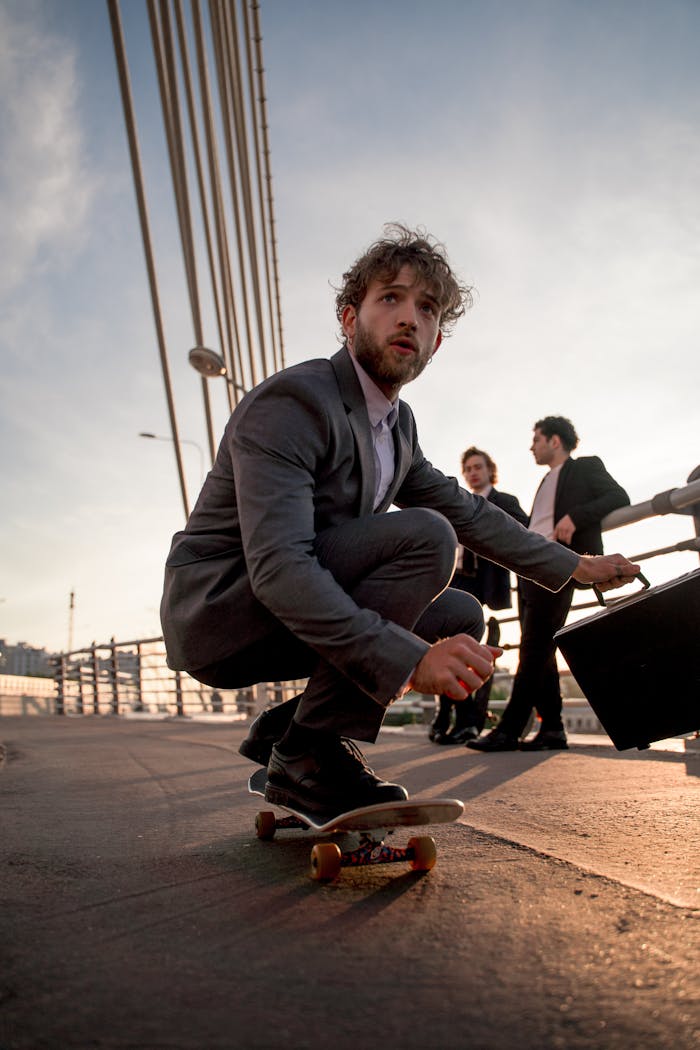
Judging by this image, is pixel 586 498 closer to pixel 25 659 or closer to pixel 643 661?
pixel 643 661

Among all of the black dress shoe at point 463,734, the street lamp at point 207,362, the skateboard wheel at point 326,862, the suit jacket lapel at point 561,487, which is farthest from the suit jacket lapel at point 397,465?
the street lamp at point 207,362

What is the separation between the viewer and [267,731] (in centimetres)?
222

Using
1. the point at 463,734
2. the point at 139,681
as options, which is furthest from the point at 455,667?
the point at 139,681

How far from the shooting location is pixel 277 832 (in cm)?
207

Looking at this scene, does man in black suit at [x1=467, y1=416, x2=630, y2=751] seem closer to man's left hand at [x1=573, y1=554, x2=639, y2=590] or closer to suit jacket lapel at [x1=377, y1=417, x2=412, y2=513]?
man's left hand at [x1=573, y1=554, x2=639, y2=590]

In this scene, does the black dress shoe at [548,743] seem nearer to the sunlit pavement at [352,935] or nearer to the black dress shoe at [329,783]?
the sunlit pavement at [352,935]

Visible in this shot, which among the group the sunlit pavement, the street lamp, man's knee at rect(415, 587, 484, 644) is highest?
the street lamp

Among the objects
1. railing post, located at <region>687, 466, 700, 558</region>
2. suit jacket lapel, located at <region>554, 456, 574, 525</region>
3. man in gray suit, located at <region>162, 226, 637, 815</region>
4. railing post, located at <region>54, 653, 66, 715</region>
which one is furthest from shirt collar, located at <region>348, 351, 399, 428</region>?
railing post, located at <region>54, 653, 66, 715</region>

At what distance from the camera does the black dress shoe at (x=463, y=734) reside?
5.02 metres

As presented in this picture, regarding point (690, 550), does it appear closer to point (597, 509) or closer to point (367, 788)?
point (597, 509)

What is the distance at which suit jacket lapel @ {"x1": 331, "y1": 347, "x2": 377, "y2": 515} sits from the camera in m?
1.90

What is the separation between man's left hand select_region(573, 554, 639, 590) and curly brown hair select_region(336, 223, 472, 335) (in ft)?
2.69

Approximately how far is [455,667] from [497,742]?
3061mm

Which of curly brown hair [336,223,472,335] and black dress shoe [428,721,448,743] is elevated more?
curly brown hair [336,223,472,335]
